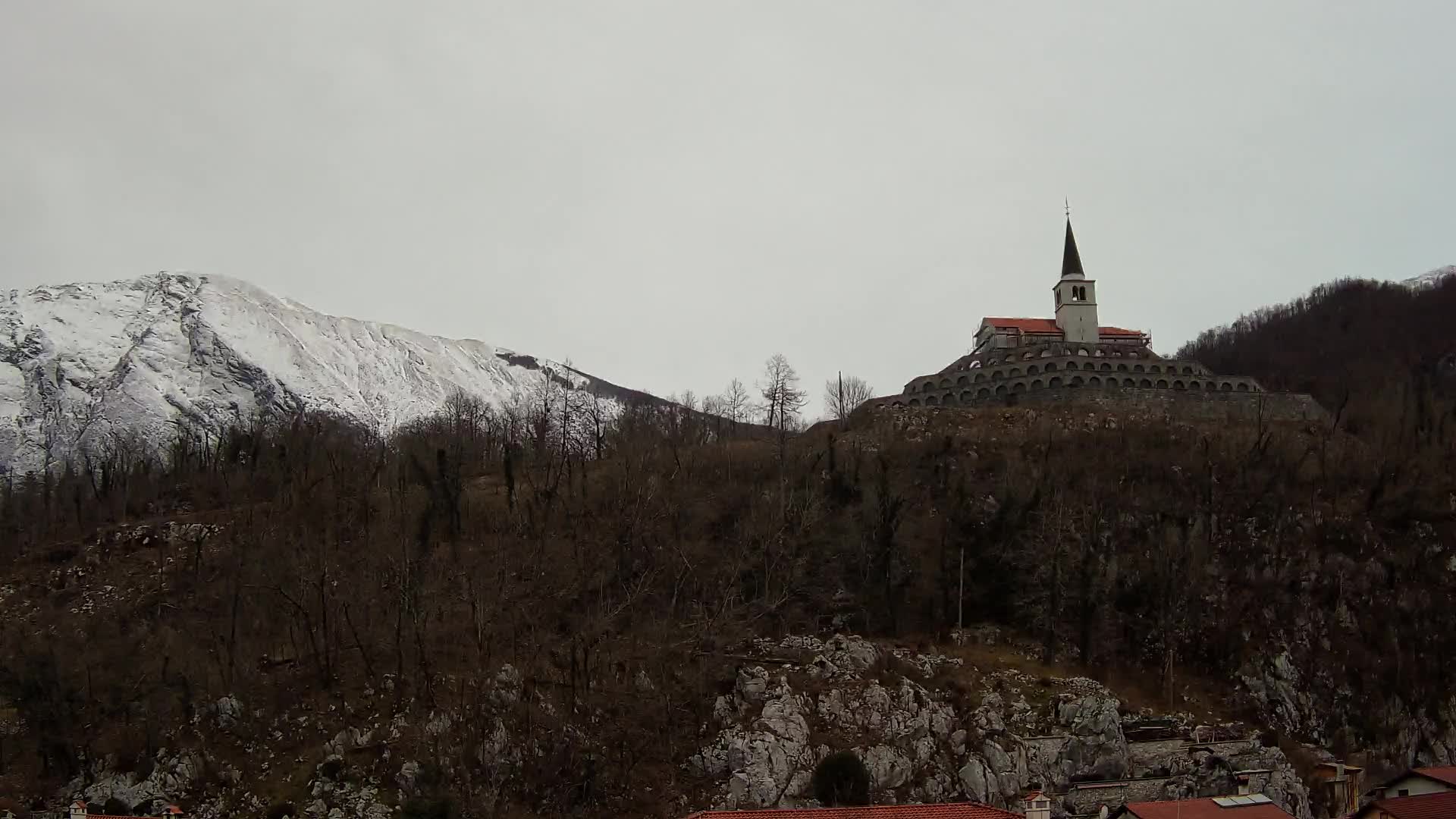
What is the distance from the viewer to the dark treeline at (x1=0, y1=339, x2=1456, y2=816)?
44000mm

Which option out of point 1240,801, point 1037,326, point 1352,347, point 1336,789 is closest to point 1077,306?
point 1037,326

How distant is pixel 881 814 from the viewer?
30500mm

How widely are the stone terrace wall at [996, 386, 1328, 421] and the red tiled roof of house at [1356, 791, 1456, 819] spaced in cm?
4598

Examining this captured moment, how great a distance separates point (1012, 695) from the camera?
1767 inches

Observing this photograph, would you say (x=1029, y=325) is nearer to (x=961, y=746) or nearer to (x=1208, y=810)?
(x=961, y=746)


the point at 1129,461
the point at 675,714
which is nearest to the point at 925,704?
the point at 675,714

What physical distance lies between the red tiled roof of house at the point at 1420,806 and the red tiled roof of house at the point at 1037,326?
212 feet

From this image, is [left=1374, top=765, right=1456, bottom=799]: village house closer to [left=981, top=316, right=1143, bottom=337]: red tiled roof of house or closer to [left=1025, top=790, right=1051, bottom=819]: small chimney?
[left=1025, top=790, right=1051, bottom=819]: small chimney

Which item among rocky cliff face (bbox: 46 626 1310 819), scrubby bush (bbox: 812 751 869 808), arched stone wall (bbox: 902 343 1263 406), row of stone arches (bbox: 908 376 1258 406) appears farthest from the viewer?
arched stone wall (bbox: 902 343 1263 406)

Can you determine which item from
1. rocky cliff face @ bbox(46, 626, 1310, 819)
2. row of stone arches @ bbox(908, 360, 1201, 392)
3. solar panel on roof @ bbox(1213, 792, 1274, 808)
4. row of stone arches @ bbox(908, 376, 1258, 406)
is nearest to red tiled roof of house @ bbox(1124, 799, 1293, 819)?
solar panel on roof @ bbox(1213, 792, 1274, 808)

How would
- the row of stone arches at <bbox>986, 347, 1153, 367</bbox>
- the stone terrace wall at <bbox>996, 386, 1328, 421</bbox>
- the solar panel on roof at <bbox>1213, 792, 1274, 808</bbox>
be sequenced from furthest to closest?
the row of stone arches at <bbox>986, 347, 1153, 367</bbox>, the stone terrace wall at <bbox>996, 386, 1328, 421</bbox>, the solar panel on roof at <bbox>1213, 792, 1274, 808</bbox>

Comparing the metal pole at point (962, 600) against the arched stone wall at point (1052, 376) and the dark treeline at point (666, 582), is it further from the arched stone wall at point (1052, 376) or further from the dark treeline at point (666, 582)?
the arched stone wall at point (1052, 376)

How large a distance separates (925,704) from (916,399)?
4311 cm

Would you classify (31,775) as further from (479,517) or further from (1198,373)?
(1198,373)
